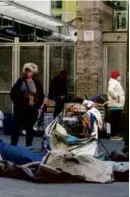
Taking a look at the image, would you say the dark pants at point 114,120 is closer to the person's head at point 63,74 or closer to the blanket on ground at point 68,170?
the person's head at point 63,74

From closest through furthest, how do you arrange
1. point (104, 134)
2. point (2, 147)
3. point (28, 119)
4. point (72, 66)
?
point (2, 147)
point (28, 119)
point (104, 134)
point (72, 66)

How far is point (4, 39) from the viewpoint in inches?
810

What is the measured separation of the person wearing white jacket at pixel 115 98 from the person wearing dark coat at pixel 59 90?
A: 61.4 inches

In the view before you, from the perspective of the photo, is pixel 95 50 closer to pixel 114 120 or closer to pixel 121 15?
pixel 121 15

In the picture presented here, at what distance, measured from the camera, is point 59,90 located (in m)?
17.9

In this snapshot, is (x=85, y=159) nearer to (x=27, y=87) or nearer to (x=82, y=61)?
(x=27, y=87)

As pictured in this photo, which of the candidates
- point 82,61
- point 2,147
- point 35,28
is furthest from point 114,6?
point 2,147

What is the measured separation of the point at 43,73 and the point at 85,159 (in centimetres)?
905

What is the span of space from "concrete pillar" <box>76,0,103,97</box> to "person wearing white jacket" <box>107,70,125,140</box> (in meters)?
1.04

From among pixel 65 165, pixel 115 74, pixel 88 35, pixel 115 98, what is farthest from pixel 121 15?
pixel 65 165

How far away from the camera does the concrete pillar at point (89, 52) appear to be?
17.8 meters

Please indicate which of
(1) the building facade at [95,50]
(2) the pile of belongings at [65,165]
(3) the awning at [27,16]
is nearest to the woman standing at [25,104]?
(2) the pile of belongings at [65,165]

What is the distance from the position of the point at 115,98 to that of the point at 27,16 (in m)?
6.93

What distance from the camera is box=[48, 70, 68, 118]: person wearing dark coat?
17.8m
